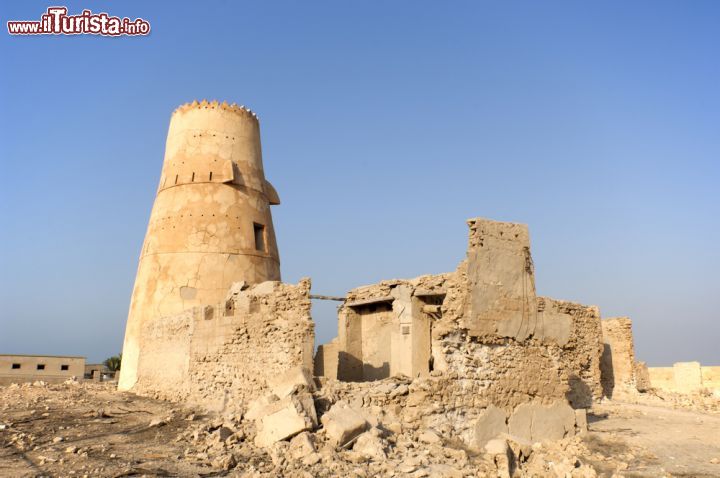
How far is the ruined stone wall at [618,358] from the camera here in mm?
15312

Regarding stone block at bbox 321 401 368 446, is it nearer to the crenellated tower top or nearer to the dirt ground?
the dirt ground

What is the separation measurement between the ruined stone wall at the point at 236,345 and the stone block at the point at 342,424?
149 cm

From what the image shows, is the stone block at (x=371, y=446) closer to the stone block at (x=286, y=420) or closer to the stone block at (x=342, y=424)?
the stone block at (x=342, y=424)

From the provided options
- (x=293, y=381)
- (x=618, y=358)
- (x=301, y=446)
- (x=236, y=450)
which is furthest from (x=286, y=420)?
(x=618, y=358)

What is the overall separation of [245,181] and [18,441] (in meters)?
9.87

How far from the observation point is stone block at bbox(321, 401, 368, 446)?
24.8 feet

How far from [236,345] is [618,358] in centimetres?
986

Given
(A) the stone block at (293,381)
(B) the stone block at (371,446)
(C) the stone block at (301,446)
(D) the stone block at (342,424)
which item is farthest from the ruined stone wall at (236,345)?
(B) the stone block at (371,446)

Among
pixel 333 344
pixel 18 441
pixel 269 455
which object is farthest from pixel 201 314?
pixel 269 455

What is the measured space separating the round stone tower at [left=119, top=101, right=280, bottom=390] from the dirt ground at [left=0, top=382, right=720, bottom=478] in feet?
13.2

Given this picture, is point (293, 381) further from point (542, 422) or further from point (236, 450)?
point (542, 422)

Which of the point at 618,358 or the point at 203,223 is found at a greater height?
the point at 203,223

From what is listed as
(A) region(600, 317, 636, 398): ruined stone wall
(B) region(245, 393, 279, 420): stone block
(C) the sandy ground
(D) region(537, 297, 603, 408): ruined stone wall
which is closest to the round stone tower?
(B) region(245, 393, 279, 420): stone block

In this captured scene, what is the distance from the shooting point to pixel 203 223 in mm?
16125
